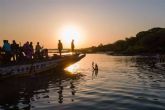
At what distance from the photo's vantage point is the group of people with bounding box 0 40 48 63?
27.5 metres

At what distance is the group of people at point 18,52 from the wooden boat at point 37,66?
708 millimetres

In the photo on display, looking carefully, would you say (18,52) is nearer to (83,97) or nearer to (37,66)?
(37,66)

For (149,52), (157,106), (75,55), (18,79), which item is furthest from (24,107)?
(149,52)

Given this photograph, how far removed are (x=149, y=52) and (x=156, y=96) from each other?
304 ft

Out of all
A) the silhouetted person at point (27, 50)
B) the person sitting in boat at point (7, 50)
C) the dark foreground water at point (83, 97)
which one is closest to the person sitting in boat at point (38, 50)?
the silhouetted person at point (27, 50)

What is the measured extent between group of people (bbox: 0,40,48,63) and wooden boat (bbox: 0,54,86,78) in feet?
2.32

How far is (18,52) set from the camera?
29.2 meters

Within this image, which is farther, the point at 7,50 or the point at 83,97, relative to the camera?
the point at 7,50

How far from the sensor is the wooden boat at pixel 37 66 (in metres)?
27.4

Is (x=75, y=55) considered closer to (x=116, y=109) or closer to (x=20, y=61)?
(x=20, y=61)

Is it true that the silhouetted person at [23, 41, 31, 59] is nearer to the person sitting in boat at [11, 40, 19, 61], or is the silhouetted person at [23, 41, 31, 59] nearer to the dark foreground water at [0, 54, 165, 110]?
the person sitting in boat at [11, 40, 19, 61]

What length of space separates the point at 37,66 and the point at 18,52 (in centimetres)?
283

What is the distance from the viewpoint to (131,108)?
1518cm

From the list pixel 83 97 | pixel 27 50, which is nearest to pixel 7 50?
pixel 27 50
